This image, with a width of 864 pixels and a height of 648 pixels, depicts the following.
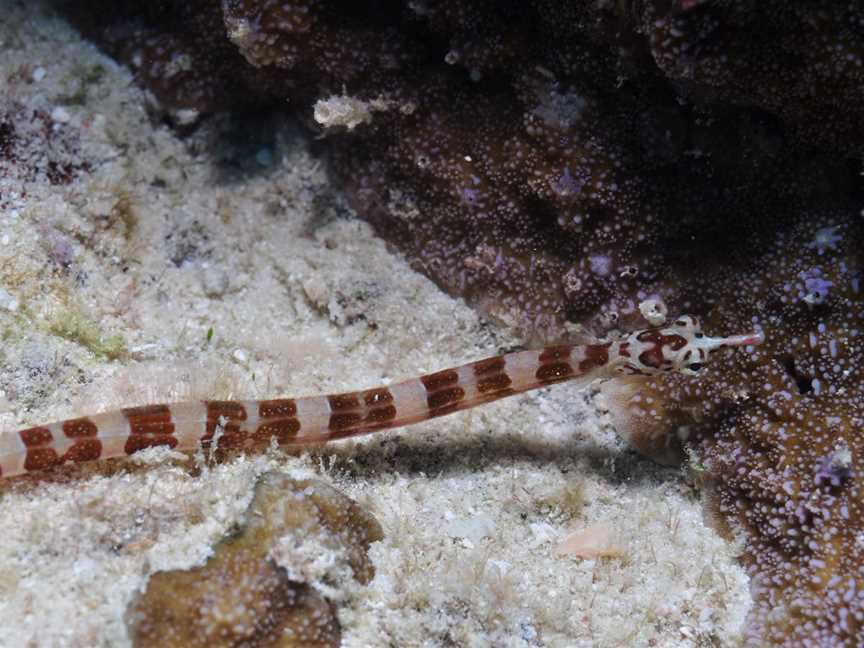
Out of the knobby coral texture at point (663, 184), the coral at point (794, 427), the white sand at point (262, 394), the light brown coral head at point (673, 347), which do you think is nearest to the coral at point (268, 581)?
the white sand at point (262, 394)

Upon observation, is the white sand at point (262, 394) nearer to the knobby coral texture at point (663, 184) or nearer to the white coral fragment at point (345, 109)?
the knobby coral texture at point (663, 184)

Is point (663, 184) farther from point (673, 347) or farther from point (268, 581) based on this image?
point (268, 581)

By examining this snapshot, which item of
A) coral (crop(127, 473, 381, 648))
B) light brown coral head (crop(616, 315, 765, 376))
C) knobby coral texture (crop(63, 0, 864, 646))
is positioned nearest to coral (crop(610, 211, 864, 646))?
knobby coral texture (crop(63, 0, 864, 646))

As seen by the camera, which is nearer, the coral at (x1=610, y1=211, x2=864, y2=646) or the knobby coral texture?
the knobby coral texture

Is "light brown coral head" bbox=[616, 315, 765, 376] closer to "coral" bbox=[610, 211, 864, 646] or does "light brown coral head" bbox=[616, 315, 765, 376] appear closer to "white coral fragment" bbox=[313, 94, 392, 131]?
"coral" bbox=[610, 211, 864, 646]

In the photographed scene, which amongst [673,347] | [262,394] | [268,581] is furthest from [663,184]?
[268,581]

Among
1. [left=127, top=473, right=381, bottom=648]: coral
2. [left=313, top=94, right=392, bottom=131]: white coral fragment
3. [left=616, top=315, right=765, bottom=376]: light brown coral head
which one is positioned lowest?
[left=127, top=473, right=381, bottom=648]: coral
